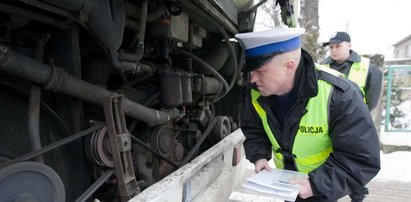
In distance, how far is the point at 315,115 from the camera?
182 centimetres

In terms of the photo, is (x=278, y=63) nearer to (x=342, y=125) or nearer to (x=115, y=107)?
(x=342, y=125)

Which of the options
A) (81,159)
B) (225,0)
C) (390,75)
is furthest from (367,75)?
(390,75)

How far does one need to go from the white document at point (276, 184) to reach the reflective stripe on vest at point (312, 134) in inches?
3.5

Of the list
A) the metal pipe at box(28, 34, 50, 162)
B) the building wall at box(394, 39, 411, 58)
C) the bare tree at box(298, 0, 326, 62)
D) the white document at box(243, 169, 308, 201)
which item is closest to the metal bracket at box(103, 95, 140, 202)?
the metal pipe at box(28, 34, 50, 162)

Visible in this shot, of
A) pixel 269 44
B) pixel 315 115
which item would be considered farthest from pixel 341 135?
pixel 269 44

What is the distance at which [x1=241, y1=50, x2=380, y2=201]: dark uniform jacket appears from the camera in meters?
1.72

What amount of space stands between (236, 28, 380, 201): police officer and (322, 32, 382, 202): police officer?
230 cm

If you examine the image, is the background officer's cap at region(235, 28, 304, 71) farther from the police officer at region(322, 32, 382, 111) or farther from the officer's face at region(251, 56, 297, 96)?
the police officer at region(322, 32, 382, 111)

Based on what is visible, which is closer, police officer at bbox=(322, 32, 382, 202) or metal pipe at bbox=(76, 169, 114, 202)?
metal pipe at bbox=(76, 169, 114, 202)

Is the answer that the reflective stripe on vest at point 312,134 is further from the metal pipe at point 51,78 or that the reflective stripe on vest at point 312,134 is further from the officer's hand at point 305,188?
the metal pipe at point 51,78

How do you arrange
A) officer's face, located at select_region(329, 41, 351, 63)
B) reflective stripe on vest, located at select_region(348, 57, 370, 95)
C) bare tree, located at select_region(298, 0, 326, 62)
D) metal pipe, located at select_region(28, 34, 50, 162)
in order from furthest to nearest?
bare tree, located at select_region(298, 0, 326, 62), officer's face, located at select_region(329, 41, 351, 63), reflective stripe on vest, located at select_region(348, 57, 370, 95), metal pipe, located at select_region(28, 34, 50, 162)

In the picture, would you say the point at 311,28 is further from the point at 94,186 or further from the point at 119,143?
the point at 94,186

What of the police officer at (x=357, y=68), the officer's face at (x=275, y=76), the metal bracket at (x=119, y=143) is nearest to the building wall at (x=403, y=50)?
the police officer at (x=357, y=68)

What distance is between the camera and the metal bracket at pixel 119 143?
1.87 m
